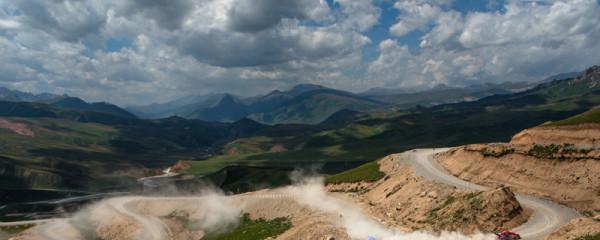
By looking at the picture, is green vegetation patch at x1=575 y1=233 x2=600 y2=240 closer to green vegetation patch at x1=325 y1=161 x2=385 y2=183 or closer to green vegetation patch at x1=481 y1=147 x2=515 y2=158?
green vegetation patch at x1=481 y1=147 x2=515 y2=158

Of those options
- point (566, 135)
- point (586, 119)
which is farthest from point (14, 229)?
point (586, 119)

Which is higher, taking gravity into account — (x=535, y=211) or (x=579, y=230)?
(x=579, y=230)

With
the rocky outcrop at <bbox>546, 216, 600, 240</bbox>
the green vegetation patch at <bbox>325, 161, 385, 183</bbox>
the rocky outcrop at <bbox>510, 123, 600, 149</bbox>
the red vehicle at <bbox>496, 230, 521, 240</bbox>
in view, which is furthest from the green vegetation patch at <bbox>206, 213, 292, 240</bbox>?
the rocky outcrop at <bbox>510, 123, 600, 149</bbox>

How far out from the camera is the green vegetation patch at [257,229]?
260ft

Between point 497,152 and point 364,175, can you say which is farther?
point 364,175

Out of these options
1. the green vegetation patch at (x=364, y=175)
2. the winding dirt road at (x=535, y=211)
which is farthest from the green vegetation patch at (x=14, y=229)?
the winding dirt road at (x=535, y=211)

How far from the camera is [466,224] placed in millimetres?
56781

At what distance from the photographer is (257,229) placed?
282 feet

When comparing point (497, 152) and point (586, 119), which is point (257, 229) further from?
point (586, 119)

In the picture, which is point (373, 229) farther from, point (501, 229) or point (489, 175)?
point (489, 175)

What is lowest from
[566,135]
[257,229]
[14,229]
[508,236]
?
[14,229]

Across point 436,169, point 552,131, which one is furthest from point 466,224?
point 552,131

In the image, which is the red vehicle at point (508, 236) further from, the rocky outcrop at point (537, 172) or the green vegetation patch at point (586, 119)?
the green vegetation patch at point (586, 119)

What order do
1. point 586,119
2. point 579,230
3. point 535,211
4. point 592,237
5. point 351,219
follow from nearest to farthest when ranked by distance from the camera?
point 592,237, point 579,230, point 535,211, point 351,219, point 586,119
